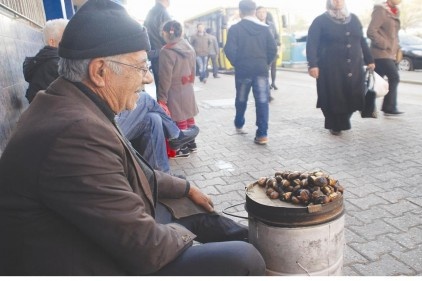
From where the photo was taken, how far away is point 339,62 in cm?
564

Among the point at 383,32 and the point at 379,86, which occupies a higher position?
the point at 383,32

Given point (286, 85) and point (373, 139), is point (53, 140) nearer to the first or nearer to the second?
point (373, 139)

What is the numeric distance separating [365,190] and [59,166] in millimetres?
3303

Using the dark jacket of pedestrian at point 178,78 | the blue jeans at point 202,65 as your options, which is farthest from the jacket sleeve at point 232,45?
the blue jeans at point 202,65

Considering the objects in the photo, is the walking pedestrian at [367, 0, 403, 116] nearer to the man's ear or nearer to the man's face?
the man's face

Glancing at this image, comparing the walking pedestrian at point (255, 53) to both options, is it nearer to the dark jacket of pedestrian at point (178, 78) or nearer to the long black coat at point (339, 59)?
the long black coat at point (339, 59)

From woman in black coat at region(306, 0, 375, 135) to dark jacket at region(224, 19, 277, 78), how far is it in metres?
0.61

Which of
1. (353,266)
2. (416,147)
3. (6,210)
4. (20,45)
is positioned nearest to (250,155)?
(416,147)

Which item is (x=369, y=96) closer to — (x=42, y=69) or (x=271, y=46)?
(x=271, y=46)

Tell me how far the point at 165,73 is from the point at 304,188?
3.50 meters

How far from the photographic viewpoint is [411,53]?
15.8 meters

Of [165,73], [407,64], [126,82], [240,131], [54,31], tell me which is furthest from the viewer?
[407,64]

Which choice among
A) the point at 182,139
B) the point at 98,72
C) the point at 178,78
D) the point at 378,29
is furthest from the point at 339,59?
the point at 98,72

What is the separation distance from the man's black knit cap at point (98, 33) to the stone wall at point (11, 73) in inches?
83.2
